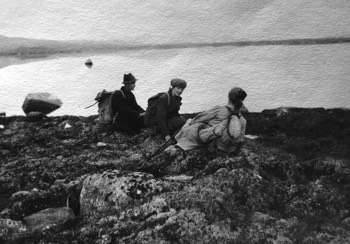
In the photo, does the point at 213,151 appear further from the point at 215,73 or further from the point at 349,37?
the point at 349,37

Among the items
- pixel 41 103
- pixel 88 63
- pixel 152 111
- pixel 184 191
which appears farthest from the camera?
pixel 88 63

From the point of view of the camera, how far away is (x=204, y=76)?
8797mm

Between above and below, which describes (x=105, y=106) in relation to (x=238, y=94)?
below

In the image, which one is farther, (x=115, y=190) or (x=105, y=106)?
(x=105, y=106)

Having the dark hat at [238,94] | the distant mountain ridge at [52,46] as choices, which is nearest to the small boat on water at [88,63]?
the distant mountain ridge at [52,46]

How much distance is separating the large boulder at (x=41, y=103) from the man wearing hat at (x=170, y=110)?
3.05 meters

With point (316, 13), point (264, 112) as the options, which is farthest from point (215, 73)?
point (316, 13)

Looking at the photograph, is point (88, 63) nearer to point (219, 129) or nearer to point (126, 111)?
point (126, 111)

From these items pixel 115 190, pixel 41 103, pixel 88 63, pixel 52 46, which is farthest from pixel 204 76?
pixel 115 190

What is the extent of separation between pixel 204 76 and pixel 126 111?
5.91ft

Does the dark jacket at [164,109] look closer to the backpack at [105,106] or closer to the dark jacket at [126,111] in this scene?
the dark jacket at [126,111]

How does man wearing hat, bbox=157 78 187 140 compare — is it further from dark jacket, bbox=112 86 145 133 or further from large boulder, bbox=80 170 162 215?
large boulder, bbox=80 170 162 215

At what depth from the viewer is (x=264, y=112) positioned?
8.65 meters

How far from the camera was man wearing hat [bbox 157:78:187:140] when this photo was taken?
714 cm
